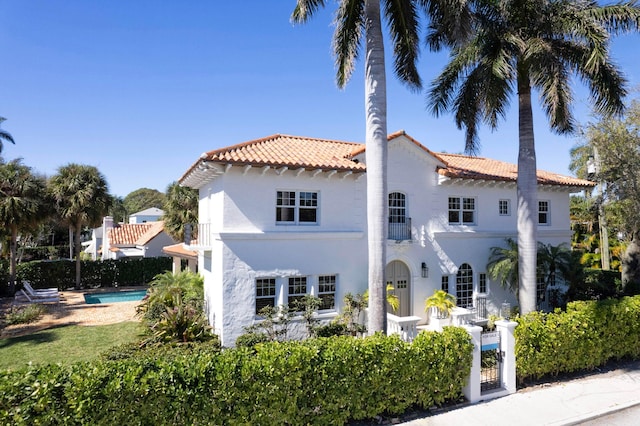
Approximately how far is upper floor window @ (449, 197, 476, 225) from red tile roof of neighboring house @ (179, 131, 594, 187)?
1.34 meters

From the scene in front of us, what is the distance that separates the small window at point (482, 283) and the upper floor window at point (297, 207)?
9397 millimetres

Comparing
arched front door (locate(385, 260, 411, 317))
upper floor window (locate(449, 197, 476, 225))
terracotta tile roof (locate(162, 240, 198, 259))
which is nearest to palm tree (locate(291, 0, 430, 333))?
arched front door (locate(385, 260, 411, 317))

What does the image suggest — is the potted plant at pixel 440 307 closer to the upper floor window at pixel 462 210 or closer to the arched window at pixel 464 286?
the arched window at pixel 464 286

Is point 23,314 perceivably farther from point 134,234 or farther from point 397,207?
point 134,234

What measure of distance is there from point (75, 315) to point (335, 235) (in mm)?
15992

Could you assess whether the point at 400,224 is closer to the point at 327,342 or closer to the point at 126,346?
the point at 327,342

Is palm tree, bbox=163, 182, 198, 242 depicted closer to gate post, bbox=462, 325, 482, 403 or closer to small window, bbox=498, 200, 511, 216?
small window, bbox=498, 200, 511, 216

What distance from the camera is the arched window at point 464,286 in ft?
59.2

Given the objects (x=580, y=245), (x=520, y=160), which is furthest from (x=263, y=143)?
(x=580, y=245)

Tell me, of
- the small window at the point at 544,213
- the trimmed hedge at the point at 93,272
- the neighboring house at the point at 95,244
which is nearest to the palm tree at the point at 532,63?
the small window at the point at 544,213

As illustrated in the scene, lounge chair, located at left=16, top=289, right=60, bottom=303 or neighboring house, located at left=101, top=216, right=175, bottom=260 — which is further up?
neighboring house, located at left=101, top=216, right=175, bottom=260

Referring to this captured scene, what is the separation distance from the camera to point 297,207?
48.2ft

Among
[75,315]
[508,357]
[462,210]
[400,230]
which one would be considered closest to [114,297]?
[75,315]

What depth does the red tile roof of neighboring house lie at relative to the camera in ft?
44.4
